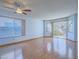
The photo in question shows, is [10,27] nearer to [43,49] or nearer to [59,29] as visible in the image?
[43,49]

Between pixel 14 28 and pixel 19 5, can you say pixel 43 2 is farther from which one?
pixel 14 28

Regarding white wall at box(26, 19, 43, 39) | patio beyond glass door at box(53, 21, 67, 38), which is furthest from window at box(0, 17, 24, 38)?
patio beyond glass door at box(53, 21, 67, 38)

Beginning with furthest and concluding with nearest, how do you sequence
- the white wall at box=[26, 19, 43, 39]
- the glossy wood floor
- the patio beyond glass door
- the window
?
the window < the glossy wood floor < the white wall at box=[26, 19, 43, 39] < the patio beyond glass door

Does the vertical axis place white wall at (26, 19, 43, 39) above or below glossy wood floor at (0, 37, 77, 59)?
above

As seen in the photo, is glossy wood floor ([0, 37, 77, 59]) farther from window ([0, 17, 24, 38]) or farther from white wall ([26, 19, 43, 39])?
window ([0, 17, 24, 38])

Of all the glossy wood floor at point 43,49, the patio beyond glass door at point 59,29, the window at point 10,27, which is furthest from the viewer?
the window at point 10,27

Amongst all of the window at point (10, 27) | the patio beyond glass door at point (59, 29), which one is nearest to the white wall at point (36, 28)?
the patio beyond glass door at point (59, 29)

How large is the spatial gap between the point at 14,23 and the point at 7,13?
18.3 inches

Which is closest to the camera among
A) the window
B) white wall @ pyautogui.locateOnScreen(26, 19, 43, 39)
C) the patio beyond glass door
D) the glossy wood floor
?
the patio beyond glass door

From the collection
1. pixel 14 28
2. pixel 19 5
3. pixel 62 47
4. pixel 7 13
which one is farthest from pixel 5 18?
pixel 62 47

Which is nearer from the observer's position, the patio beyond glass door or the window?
the patio beyond glass door

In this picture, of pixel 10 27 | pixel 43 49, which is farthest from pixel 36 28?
pixel 10 27

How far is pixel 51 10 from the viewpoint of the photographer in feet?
8.59

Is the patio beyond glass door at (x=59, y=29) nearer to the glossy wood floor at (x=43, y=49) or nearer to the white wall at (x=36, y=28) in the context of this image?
the white wall at (x=36, y=28)
